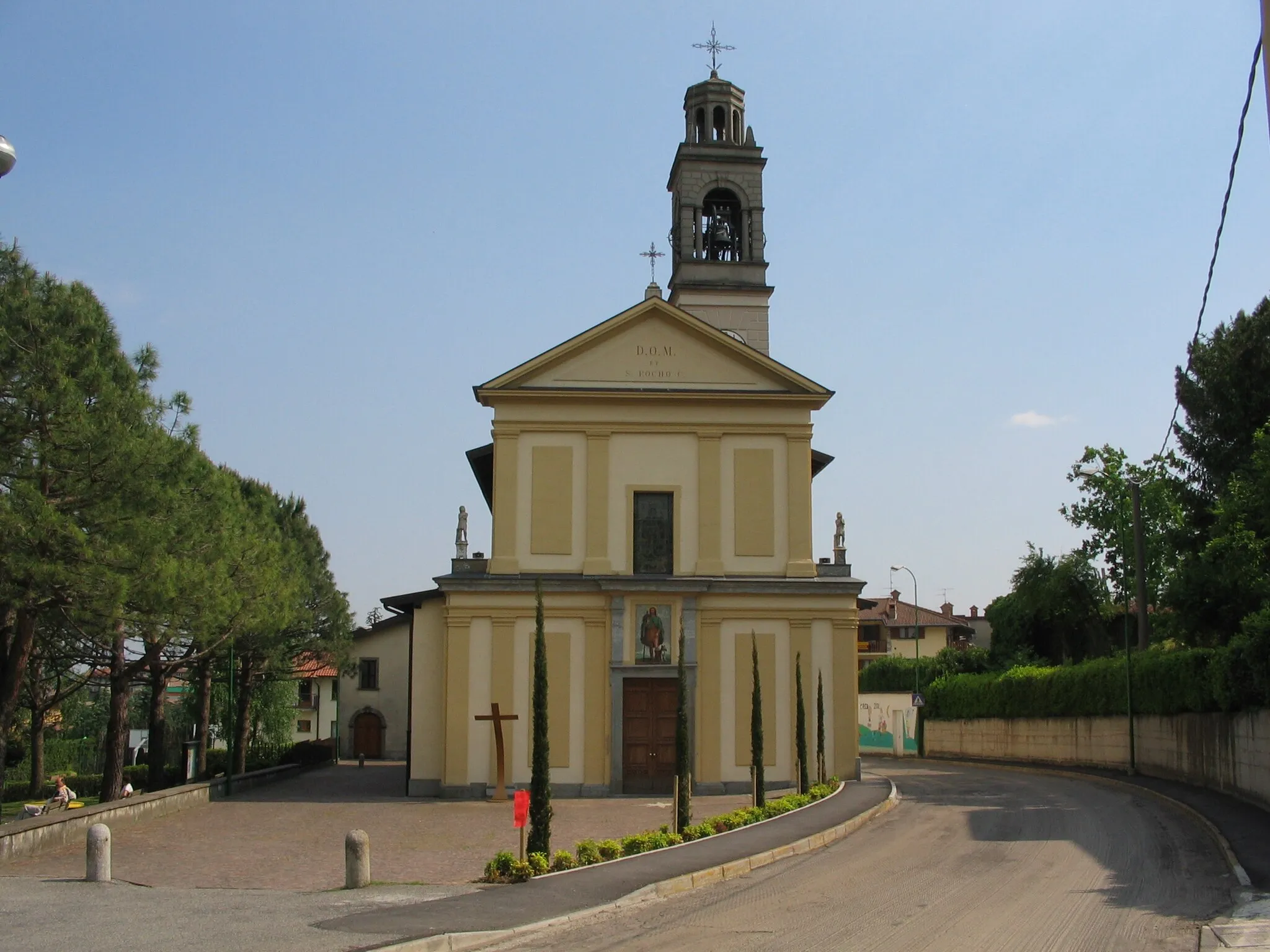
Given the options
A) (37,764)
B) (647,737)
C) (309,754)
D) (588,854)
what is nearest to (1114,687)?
(647,737)

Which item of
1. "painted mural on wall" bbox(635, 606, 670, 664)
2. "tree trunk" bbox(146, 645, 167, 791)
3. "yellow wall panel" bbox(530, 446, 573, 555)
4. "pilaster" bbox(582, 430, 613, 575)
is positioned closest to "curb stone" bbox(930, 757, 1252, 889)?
"painted mural on wall" bbox(635, 606, 670, 664)

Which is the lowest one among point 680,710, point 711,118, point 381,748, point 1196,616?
point 381,748

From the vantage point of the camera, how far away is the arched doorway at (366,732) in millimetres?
54406

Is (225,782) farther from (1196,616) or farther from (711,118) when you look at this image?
(711,118)

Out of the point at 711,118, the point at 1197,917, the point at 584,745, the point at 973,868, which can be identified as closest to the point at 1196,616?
the point at 584,745

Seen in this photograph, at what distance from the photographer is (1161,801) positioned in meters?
23.9

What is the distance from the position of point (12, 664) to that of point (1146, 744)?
1016 inches

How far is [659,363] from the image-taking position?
97.5ft

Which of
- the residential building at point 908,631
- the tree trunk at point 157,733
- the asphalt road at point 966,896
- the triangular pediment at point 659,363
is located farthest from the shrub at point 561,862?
the residential building at point 908,631

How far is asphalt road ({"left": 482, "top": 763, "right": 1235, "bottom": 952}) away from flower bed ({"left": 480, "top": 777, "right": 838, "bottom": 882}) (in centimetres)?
169

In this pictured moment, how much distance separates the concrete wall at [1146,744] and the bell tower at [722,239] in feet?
51.2

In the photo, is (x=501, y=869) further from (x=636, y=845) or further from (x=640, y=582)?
(x=640, y=582)

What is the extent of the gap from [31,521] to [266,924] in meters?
9.41

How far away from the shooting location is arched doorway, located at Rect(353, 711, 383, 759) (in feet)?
178
